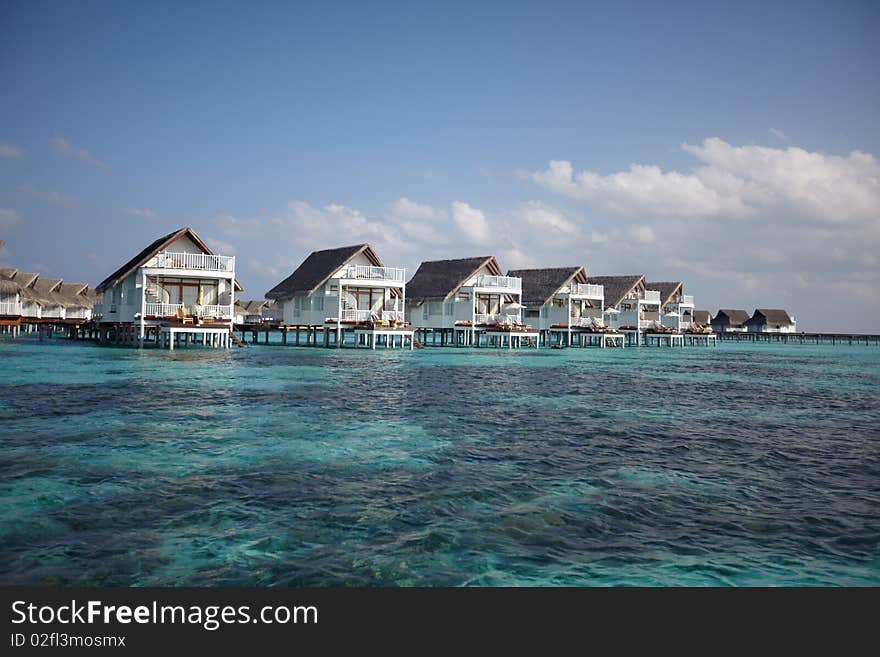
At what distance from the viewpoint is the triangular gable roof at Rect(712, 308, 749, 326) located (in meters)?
116

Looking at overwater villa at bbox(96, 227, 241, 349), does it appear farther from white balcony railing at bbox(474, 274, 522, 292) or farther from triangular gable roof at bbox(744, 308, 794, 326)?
triangular gable roof at bbox(744, 308, 794, 326)

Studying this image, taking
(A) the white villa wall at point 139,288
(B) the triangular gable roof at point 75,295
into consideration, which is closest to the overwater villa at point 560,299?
(A) the white villa wall at point 139,288

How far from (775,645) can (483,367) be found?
2683 cm

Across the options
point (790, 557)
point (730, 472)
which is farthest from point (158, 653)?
point (730, 472)

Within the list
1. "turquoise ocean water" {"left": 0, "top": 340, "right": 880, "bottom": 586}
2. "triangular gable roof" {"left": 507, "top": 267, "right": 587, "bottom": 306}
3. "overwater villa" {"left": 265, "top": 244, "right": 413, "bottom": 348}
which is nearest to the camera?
A: "turquoise ocean water" {"left": 0, "top": 340, "right": 880, "bottom": 586}

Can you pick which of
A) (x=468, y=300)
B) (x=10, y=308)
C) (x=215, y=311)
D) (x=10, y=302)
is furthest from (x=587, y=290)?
(x=10, y=308)

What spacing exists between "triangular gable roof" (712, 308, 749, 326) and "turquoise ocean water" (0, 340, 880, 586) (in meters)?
106

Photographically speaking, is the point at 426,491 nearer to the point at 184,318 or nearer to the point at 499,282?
the point at 184,318

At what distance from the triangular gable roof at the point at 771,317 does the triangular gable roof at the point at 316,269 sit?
8950cm

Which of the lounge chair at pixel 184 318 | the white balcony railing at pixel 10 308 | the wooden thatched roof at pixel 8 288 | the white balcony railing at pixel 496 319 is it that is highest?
the wooden thatched roof at pixel 8 288

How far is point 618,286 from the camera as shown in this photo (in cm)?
6794

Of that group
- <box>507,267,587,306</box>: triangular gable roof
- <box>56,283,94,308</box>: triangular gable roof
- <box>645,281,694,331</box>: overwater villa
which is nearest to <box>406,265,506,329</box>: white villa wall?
<box>507,267,587,306</box>: triangular gable roof

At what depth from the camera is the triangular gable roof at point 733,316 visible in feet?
381

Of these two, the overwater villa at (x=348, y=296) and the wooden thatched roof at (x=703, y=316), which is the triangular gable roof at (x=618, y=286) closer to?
the overwater villa at (x=348, y=296)
